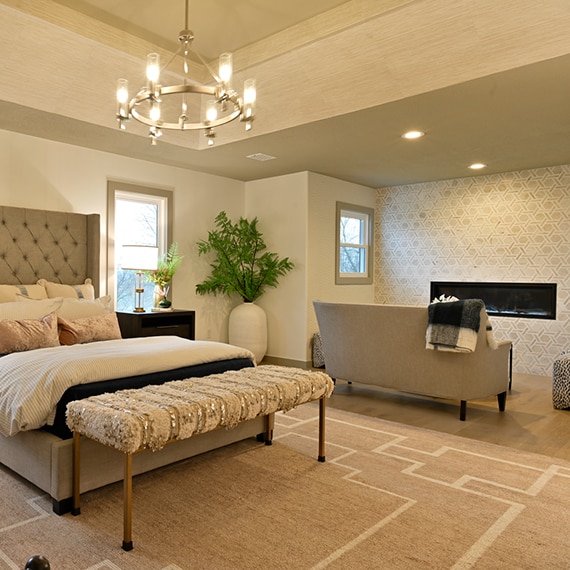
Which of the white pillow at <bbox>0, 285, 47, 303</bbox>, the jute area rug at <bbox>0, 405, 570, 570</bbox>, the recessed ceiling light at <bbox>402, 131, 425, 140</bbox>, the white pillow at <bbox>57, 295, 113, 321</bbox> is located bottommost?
the jute area rug at <bbox>0, 405, 570, 570</bbox>

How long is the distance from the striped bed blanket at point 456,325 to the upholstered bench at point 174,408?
4.25 ft

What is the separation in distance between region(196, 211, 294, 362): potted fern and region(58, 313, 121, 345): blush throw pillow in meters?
2.35

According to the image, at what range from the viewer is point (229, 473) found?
2824 mm

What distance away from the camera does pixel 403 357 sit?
165 inches

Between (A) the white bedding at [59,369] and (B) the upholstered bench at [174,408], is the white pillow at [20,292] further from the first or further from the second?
(B) the upholstered bench at [174,408]

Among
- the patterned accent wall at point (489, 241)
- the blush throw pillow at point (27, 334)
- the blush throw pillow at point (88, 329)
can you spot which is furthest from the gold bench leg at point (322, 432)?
the patterned accent wall at point (489, 241)

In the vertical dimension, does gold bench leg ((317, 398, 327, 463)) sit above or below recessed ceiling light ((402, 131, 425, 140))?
below

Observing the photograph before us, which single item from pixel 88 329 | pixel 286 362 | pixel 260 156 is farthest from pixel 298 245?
pixel 88 329

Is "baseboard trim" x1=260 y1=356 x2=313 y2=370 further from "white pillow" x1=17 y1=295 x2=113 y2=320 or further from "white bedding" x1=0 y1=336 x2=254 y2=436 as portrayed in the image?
"white bedding" x1=0 y1=336 x2=254 y2=436

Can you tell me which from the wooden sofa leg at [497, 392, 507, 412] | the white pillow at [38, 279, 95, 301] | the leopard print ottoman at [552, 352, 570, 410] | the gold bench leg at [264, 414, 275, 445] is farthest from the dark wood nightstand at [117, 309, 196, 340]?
the leopard print ottoman at [552, 352, 570, 410]

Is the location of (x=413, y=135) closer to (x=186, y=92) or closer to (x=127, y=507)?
(x=186, y=92)

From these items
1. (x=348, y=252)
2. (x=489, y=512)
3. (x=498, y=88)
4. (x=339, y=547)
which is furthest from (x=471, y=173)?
(x=339, y=547)

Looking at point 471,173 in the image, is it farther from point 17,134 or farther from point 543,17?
point 17,134

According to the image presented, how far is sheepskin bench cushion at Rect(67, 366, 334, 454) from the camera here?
206 centimetres
